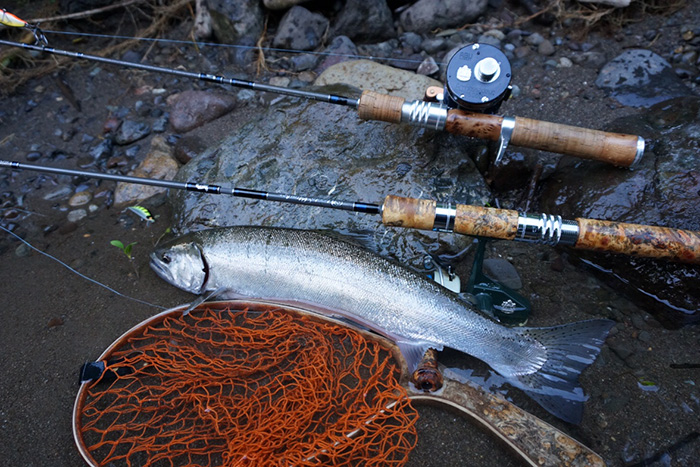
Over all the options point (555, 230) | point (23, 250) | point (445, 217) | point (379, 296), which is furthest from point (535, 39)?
point (23, 250)

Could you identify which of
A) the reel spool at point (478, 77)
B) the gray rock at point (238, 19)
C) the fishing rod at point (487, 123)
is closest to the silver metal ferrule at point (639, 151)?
the fishing rod at point (487, 123)

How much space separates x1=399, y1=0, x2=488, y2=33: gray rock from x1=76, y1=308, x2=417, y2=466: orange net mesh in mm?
4538

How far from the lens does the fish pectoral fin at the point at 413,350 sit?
307 centimetres

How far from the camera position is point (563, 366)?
9.64 ft

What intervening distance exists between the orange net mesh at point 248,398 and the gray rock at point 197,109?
3020 millimetres

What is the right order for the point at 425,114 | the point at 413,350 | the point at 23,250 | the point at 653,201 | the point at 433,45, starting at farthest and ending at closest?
the point at 433,45, the point at 23,250, the point at 653,201, the point at 425,114, the point at 413,350

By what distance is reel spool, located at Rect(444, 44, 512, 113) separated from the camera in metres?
3.20

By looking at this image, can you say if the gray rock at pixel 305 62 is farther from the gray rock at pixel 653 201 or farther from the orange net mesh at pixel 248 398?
the orange net mesh at pixel 248 398

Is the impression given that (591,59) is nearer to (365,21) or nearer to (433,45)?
(433,45)

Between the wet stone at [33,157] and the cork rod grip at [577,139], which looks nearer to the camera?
the cork rod grip at [577,139]

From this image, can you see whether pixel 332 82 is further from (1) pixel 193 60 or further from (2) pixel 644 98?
(2) pixel 644 98

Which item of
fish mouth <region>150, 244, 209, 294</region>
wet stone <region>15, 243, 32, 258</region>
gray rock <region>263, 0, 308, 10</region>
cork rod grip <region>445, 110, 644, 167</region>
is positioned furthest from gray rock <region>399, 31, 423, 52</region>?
wet stone <region>15, 243, 32, 258</region>

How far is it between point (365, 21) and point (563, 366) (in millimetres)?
4970

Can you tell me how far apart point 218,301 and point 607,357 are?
3.01 metres
